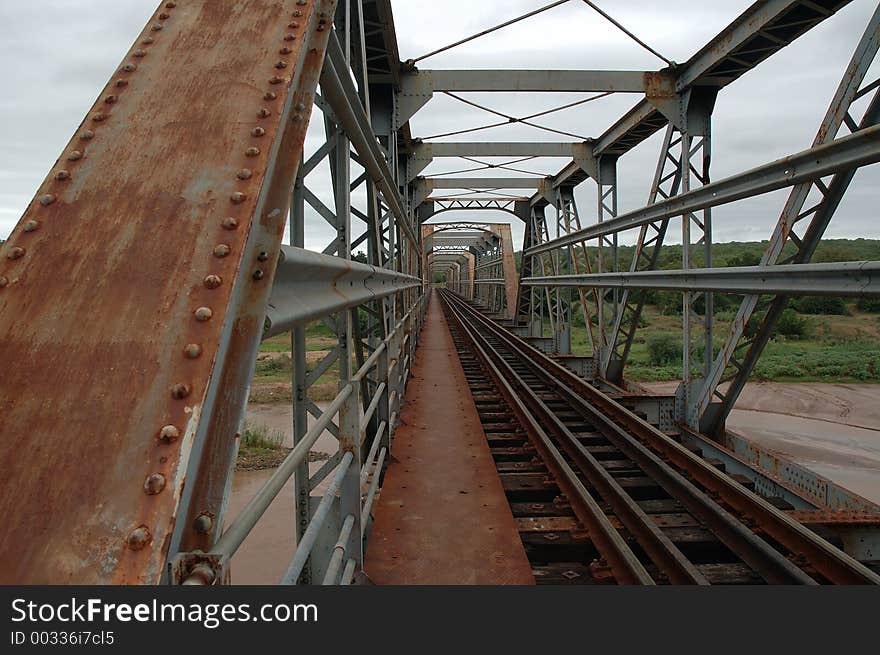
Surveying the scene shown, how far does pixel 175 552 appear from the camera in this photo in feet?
3.30

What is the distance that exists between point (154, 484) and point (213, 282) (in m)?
0.49

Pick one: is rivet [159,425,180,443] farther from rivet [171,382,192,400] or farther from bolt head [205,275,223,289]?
bolt head [205,275,223,289]

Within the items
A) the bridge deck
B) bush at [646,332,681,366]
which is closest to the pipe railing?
the bridge deck

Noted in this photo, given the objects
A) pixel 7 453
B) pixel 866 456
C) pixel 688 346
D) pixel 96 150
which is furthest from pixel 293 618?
pixel 866 456

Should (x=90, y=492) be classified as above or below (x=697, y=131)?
→ below

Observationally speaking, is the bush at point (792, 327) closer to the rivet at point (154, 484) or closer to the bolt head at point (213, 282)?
the bolt head at point (213, 282)

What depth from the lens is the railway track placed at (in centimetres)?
299

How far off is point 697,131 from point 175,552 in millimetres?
8100

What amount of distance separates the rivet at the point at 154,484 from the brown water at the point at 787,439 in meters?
7.37

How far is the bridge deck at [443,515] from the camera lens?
2744 millimetres

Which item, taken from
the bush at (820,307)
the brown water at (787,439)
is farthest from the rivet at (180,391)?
the bush at (820,307)

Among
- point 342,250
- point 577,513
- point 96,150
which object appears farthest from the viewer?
point 577,513

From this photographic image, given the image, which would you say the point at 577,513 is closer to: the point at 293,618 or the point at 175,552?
the point at 293,618

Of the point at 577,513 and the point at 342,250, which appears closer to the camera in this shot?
the point at 342,250
